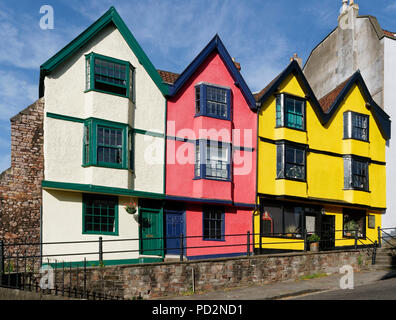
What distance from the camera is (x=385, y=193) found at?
30.1m

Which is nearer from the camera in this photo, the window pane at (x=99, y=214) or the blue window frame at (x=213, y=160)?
the window pane at (x=99, y=214)

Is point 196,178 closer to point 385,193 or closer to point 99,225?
point 99,225

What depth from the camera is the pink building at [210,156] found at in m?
22.9

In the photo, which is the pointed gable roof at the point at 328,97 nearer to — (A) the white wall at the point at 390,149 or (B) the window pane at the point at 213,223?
(A) the white wall at the point at 390,149

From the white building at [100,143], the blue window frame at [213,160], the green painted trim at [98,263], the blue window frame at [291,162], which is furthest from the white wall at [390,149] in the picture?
the green painted trim at [98,263]

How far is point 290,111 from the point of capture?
87.9 feet

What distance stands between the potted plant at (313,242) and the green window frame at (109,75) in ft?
36.7

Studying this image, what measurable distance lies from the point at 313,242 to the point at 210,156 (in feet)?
22.2

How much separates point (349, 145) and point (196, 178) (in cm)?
1033

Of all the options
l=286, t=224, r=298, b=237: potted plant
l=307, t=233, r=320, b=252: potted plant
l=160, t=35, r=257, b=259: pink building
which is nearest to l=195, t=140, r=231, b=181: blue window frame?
l=160, t=35, r=257, b=259: pink building

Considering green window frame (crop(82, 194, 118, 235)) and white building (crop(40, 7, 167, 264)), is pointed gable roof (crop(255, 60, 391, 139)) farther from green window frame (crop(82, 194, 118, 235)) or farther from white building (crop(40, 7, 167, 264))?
green window frame (crop(82, 194, 118, 235))

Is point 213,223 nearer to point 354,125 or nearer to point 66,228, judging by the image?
point 66,228
